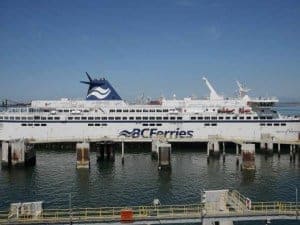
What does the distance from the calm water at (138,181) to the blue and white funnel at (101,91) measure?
16.0m

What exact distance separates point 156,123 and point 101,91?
1223cm

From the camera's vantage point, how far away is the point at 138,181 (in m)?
46.9

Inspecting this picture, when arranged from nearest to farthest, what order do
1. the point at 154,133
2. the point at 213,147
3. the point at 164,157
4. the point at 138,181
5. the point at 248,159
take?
the point at 138,181 → the point at 248,159 → the point at 164,157 → the point at 213,147 → the point at 154,133

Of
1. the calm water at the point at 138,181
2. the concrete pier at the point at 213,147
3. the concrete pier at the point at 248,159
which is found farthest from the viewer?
the concrete pier at the point at 213,147

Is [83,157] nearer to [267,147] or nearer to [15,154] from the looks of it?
[15,154]

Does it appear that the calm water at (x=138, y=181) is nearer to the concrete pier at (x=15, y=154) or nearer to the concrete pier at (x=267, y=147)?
the concrete pier at (x=15, y=154)

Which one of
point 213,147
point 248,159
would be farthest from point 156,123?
point 248,159

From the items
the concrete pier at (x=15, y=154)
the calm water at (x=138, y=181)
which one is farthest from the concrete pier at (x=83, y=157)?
the concrete pier at (x=15, y=154)

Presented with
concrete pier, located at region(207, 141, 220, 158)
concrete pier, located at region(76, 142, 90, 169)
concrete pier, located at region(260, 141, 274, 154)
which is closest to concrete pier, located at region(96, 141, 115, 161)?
concrete pier, located at region(76, 142, 90, 169)

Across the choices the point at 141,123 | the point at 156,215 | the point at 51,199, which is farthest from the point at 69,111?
the point at 156,215

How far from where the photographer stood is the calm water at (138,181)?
4053 cm

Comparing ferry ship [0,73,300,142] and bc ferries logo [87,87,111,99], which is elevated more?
bc ferries logo [87,87,111,99]

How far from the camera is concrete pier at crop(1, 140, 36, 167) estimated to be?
55906 millimetres

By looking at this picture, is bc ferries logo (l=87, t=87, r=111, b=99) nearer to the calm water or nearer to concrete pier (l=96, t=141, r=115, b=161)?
concrete pier (l=96, t=141, r=115, b=161)
